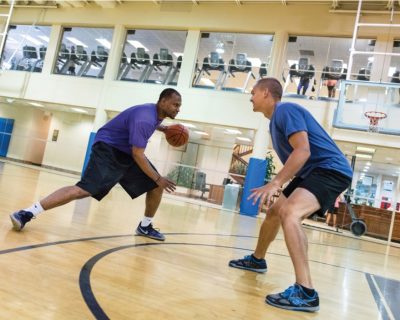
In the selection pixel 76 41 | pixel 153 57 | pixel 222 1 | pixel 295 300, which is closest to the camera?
pixel 295 300

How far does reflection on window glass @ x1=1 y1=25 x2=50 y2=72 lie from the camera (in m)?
14.1

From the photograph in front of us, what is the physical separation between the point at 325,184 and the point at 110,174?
5.41 ft

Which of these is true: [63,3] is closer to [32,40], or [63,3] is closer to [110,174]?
[32,40]

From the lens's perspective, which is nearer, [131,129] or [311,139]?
[311,139]

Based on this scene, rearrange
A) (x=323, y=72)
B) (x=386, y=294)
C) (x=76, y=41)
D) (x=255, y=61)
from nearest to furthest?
(x=386, y=294)
(x=323, y=72)
(x=255, y=61)
(x=76, y=41)

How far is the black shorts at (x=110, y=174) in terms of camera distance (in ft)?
9.77

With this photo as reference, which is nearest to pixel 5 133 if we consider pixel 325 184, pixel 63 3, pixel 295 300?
pixel 63 3

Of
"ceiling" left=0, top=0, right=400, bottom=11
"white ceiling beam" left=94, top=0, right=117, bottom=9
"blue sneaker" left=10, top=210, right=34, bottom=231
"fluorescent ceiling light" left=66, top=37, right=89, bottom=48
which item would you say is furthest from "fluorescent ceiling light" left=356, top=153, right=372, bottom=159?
"blue sneaker" left=10, top=210, right=34, bottom=231

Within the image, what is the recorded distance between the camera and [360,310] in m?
2.28

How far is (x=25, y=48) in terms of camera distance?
14.3 meters

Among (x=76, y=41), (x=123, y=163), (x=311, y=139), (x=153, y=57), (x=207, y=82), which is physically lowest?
(x=123, y=163)

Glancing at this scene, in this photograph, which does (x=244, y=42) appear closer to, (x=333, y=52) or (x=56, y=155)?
(x=333, y=52)

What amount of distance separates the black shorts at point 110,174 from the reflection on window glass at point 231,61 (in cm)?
836

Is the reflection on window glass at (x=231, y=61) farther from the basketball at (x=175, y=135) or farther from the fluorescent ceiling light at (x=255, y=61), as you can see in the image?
the basketball at (x=175, y=135)
